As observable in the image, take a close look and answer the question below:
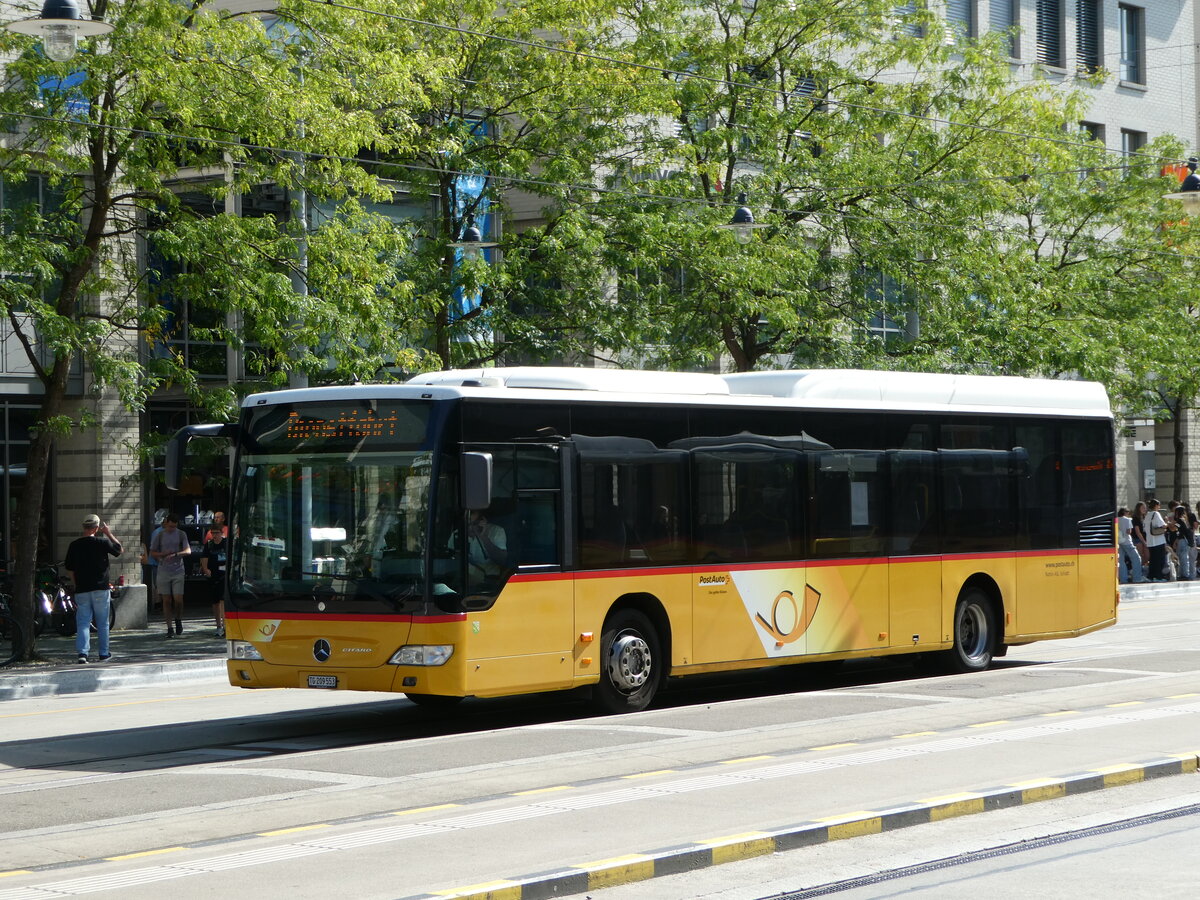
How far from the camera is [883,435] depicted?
1670 cm

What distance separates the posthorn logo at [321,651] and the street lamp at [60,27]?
6.39 metres

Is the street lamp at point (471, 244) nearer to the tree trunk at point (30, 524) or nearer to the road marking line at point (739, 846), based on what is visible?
the tree trunk at point (30, 524)

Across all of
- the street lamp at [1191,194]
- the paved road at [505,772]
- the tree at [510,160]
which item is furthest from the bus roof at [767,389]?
the tree at [510,160]

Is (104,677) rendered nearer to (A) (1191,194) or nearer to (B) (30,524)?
(B) (30,524)

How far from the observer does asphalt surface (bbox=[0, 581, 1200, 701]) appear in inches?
722

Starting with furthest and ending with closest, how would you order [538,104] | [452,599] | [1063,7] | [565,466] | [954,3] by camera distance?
[1063,7] < [954,3] < [538,104] < [565,466] < [452,599]

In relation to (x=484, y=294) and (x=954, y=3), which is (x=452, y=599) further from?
(x=954, y=3)

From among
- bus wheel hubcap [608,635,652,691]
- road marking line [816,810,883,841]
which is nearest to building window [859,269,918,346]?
bus wheel hubcap [608,635,652,691]

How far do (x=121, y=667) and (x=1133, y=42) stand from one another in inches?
1523

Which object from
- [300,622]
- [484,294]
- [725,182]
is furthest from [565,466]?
[725,182]

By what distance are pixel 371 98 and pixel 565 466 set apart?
871 cm

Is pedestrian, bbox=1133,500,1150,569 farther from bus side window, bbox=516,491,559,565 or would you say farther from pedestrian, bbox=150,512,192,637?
bus side window, bbox=516,491,559,565

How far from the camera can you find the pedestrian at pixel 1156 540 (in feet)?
115

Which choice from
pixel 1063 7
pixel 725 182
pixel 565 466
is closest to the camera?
pixel 565 466
